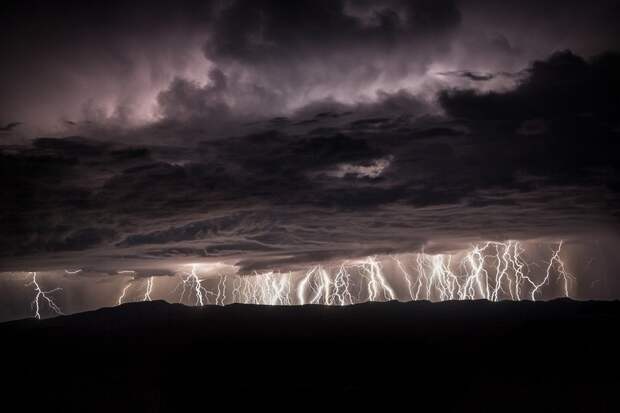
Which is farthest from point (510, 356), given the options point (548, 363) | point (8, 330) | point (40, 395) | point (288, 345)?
point (8, 330)

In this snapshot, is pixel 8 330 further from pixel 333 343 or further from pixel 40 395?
pixel 333 343

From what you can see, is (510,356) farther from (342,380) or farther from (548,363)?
(342,380)

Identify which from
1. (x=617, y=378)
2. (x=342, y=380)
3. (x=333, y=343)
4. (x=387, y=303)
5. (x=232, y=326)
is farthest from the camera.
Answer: (x=387, y=303)

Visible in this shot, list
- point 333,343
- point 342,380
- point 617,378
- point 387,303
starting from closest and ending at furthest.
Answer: point 617,378, point 342,380, point 333,343, point 387,303

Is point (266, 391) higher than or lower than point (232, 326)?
lower

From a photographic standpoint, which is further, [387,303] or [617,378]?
[387,303]

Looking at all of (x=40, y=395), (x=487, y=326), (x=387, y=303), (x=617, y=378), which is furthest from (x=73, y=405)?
(x=617, y=378)
